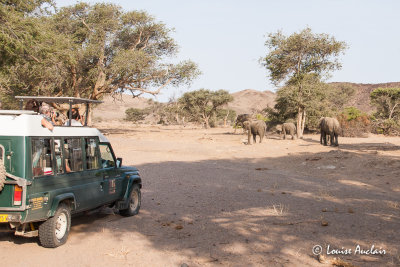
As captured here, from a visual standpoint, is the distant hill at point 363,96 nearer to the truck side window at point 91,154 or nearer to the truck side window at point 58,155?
the truck side window at point 91,154

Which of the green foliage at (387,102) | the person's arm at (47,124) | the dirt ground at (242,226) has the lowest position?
the dirt ground at (242,226)

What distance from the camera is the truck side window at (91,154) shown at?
7.23 meters

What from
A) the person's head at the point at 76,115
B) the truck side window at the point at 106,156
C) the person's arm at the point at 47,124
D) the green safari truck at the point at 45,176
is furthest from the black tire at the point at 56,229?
the person's head at the point at 76,115

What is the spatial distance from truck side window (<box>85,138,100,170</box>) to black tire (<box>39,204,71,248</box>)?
1.10 m

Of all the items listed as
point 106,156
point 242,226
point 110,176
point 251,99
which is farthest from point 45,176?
point 251,99

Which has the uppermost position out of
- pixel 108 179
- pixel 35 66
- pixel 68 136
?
pixel 35 66

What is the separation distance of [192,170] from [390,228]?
32.7 ft

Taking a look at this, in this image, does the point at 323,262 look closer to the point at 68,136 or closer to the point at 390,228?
the point at 390,228

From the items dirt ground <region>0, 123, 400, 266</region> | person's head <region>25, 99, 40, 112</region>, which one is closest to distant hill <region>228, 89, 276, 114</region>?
dirt ground <region>0, 123, 400, 266</region>

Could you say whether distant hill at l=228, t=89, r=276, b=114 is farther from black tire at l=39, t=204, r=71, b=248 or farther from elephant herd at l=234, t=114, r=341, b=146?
black tire at l=39, t=204, r=71, b=248

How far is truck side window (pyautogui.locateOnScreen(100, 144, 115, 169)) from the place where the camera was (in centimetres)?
791

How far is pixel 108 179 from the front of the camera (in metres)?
7.75

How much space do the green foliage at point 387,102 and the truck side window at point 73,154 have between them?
4323 centimetres

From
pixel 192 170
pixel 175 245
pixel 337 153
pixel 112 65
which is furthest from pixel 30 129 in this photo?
pixel 112 65
